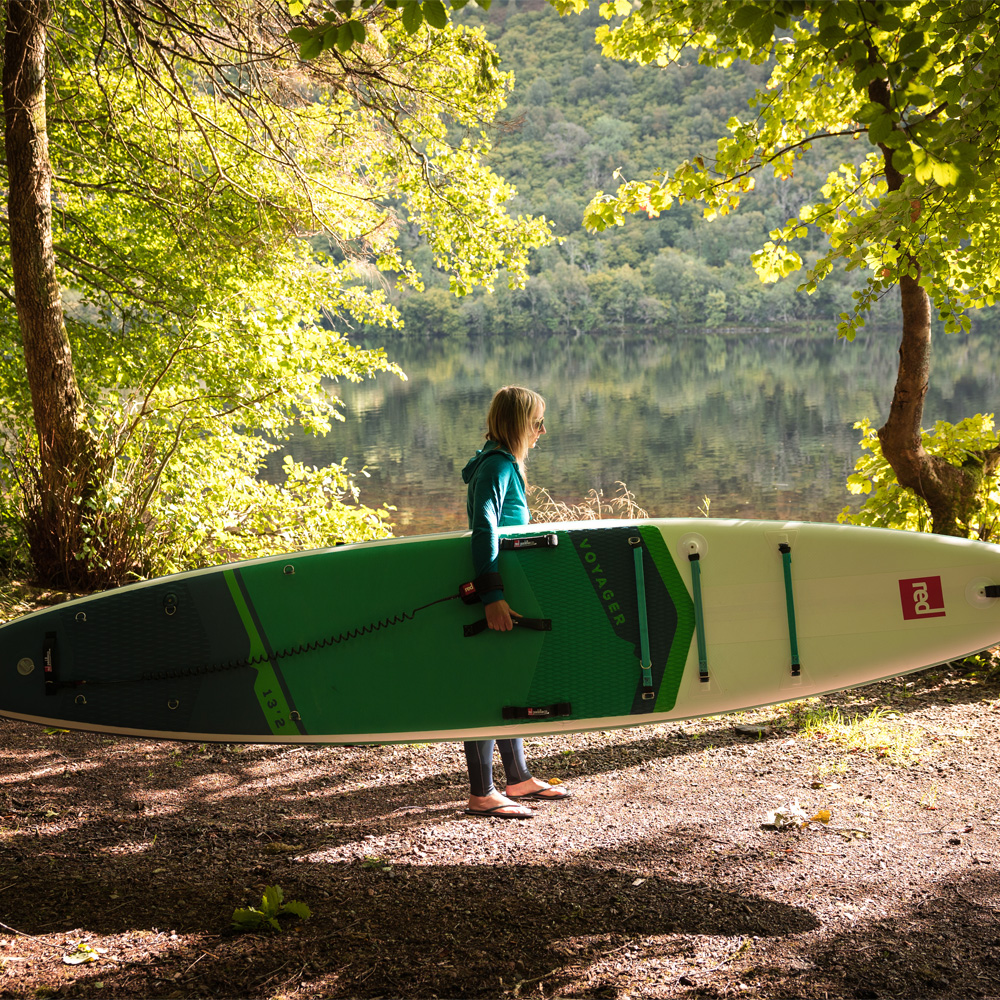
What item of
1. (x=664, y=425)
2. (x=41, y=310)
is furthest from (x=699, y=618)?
(x=664, y=425)

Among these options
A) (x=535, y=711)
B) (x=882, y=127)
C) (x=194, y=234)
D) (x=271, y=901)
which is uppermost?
(x=194, y=234)

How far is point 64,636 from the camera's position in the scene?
3.19 metres

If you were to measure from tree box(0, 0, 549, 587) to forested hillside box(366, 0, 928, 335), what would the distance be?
110 ft

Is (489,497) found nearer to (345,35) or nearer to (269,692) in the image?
(269,692)

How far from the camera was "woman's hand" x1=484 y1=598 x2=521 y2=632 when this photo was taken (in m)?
2.77

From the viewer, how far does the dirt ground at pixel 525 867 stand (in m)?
1.90

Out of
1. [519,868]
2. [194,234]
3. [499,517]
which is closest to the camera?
[519,868]

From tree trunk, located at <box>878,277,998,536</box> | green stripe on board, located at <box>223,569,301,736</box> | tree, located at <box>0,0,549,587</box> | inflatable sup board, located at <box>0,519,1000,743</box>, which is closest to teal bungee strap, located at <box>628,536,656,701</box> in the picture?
inflatable sup board, located at <box>0,519,1000,743</box>

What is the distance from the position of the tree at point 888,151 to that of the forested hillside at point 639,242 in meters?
34.4

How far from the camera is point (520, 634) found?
3021 mm

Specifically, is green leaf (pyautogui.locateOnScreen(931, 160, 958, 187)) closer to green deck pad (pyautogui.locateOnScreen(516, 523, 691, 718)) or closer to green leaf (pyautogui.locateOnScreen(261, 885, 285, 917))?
green deck pad (pyautogui.locateOnScreen(516, 523, 691, 718))

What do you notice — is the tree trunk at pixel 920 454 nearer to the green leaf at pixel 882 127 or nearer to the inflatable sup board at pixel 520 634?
the inflatable sup board at pixel 520 634

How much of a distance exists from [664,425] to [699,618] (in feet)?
55.9

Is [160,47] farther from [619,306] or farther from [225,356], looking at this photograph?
[619,306]
